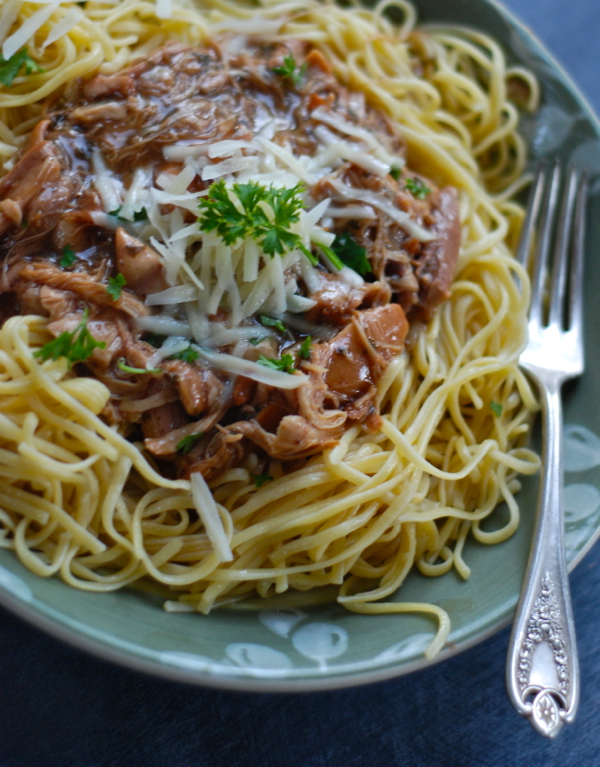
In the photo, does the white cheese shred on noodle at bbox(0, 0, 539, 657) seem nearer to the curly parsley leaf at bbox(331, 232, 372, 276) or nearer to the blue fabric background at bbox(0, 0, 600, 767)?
the curly parsley leaf at bbox(331, 232, 372, 276)

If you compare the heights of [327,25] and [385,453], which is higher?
[327,25]

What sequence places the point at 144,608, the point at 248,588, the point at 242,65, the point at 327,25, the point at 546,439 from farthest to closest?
the point at 327,25 < the point at 242,65 < the point at 546,439 < the point at 248,588 < the point at 144,608

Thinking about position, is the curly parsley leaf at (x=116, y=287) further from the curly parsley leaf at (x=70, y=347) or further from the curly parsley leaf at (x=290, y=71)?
the curly parsley leaf at (x=290, y=71)

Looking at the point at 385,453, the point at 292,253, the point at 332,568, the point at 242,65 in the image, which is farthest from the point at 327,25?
the point at 332,568

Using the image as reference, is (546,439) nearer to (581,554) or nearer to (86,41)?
(581,554)

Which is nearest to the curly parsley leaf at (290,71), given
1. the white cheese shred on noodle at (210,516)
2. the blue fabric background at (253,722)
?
the white cheese shred on noodle at (210,516)

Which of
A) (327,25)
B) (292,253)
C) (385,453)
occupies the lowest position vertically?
(385,453)

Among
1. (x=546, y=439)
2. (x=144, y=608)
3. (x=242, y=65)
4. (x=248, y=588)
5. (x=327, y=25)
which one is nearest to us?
(x=144, y=608)
